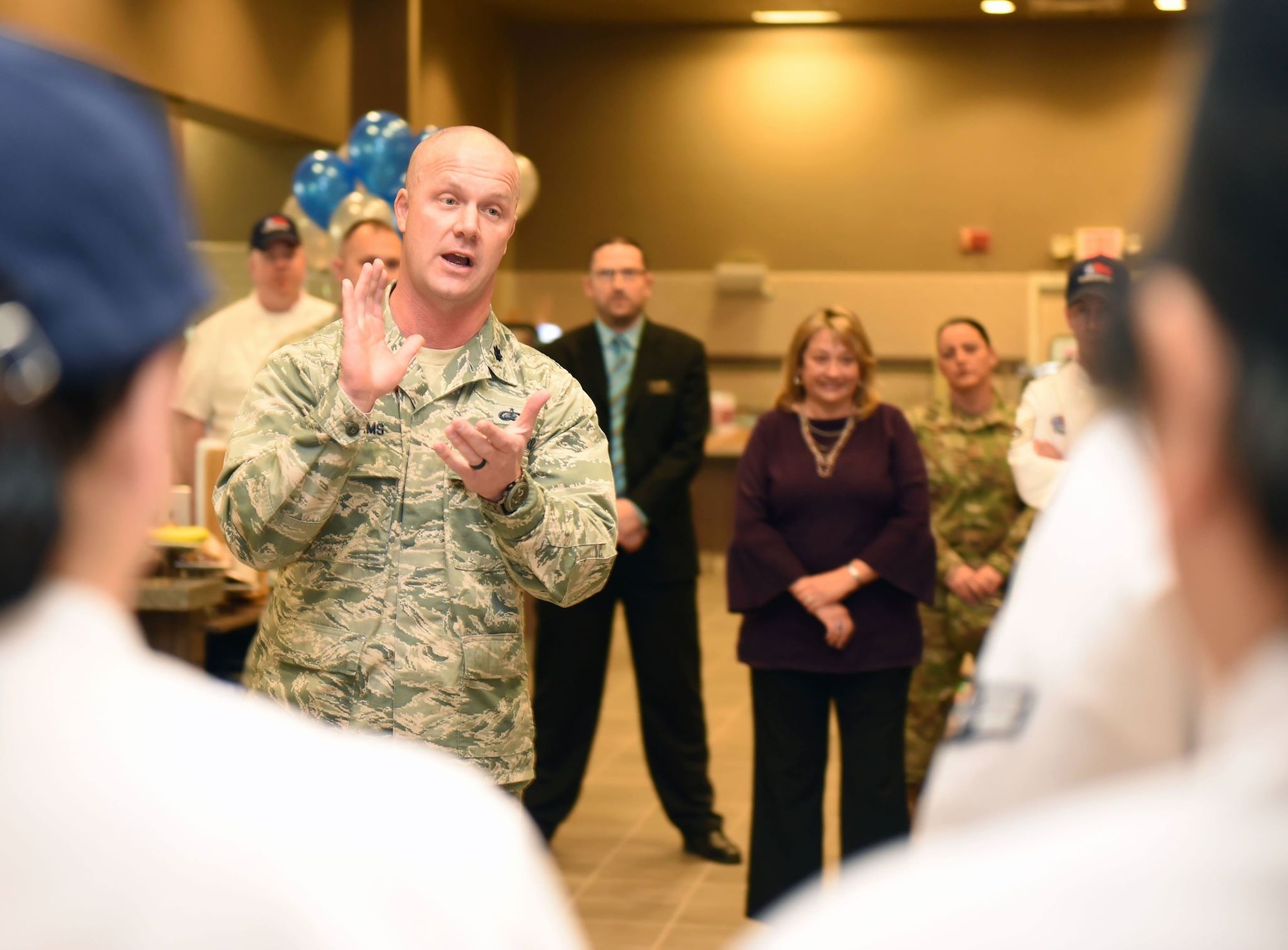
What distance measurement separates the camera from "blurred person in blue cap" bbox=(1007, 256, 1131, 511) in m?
4.08

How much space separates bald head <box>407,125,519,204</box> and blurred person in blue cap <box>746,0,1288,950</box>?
232 centimetres

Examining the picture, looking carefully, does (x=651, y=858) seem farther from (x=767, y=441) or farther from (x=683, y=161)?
(x=683, y=161)

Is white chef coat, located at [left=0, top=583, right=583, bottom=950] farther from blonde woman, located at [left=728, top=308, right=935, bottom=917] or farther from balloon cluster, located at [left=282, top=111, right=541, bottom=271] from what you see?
balloon cluster, located at [left=282, top=111, right=541, bottom=271]

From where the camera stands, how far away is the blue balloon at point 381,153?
22.6ft

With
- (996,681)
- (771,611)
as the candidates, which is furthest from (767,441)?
(996,681)

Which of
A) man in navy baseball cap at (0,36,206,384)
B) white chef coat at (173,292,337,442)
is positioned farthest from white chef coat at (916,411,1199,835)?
white chef coat at (173,292,337,442)

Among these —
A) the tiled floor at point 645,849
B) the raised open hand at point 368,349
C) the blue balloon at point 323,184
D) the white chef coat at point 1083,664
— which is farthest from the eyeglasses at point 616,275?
the white chef coat at point 1083,664

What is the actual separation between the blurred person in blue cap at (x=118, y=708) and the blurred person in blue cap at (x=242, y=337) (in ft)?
16.4

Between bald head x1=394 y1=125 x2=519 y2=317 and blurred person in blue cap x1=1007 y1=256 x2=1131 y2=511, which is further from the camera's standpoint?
blurred person in blue cap x1=1007 y1=256 x2=1131 y2=511

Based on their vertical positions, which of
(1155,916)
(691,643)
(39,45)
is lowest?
(691,643)

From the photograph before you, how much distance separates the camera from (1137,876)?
500 mm

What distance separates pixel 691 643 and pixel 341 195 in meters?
3.24

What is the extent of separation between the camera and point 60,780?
22.5 inches

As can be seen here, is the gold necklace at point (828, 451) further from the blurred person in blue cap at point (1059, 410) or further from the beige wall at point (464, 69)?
the beige wall at point (464, 69)
